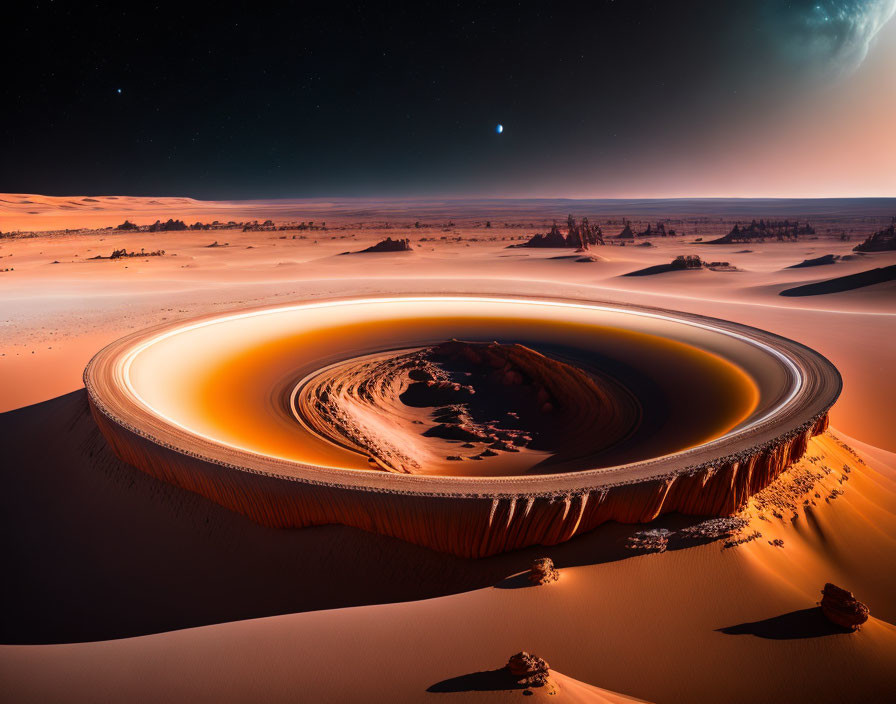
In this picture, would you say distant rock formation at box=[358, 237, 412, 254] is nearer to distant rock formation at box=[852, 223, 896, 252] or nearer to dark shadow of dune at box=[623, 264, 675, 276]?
dark shadow of dune at box=[623, 264, 675, 276]

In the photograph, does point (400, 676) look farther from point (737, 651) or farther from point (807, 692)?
point (807, 692)

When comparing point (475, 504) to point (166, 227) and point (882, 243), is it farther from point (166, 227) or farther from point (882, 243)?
point (166, 227)

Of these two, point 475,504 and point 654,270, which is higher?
point 654,270

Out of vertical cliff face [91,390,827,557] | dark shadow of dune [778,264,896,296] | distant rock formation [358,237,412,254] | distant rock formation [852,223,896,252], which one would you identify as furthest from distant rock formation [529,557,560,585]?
distant rock formation [852,223,896,252]

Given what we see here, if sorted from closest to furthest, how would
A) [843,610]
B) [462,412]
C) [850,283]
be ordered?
[843,610], [462,412], [850,283]

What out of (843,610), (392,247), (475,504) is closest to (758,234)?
(392,247)
